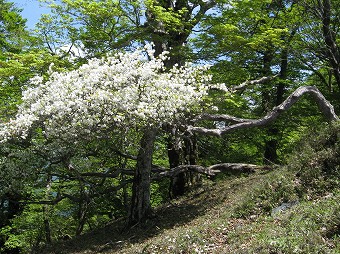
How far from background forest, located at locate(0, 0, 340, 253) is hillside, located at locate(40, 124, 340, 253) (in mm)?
1414

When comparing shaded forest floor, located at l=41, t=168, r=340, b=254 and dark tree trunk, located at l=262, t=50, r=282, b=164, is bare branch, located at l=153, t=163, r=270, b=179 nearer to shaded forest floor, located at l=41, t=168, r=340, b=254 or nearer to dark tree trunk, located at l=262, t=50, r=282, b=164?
shaded forest floor, located at l=41, t=168, r=340, b=254

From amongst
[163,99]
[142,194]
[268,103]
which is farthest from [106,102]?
[268,103]

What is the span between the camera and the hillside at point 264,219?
254 inches

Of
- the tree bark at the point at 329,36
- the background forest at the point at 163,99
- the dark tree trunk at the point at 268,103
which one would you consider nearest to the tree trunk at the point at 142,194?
the background forest at the point at 163,99

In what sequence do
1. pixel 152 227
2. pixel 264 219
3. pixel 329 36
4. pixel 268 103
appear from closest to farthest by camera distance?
pixel 264 219 < pixel 152 227 < pixel 329 36 < pixel 268 103

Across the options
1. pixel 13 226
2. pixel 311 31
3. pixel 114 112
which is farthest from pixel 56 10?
pixel 13 226

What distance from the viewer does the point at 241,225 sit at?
8602 millimetres

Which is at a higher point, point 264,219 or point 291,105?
point 291,105

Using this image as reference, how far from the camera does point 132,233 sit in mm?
12164

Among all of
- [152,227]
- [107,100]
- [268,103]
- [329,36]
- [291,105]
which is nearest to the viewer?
[107,100]

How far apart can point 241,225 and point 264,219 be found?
568 millimetres

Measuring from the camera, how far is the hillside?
6441mm

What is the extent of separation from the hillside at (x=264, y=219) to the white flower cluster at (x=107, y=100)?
2.89 metres

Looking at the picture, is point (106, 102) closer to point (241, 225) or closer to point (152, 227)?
point (241, 225)
